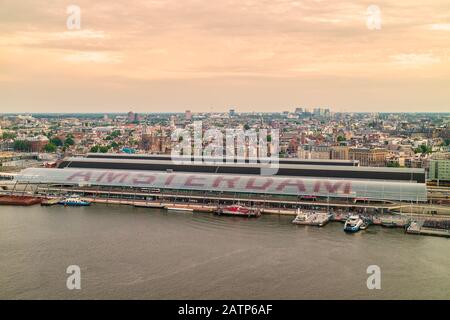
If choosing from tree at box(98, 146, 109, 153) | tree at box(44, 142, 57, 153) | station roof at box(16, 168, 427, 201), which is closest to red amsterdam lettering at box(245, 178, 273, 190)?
station roof at box(16, 168, 427, 201)

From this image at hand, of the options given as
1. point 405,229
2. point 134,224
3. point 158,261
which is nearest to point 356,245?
point 405,229

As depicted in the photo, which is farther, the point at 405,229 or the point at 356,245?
the point at 405,229

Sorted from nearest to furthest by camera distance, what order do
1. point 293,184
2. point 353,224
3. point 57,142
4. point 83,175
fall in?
point 353,224 → point 293,184 → point 83,175 → point 57,142

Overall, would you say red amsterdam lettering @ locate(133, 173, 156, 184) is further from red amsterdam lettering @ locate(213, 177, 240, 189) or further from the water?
the water

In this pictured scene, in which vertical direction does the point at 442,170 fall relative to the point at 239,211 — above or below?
above

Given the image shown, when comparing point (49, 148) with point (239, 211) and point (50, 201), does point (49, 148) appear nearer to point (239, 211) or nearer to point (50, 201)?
point (50, 201)

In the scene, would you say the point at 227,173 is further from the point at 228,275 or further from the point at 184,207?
the point at 228,275

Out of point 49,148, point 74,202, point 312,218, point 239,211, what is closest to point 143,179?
point 74,202

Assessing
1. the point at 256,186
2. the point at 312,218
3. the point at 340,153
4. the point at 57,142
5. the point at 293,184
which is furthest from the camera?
the point at 57,142

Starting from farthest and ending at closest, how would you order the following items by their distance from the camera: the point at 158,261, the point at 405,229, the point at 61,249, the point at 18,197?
the point at 18,197, the point at 405,229, the point at 61,249, the point at 158,261
